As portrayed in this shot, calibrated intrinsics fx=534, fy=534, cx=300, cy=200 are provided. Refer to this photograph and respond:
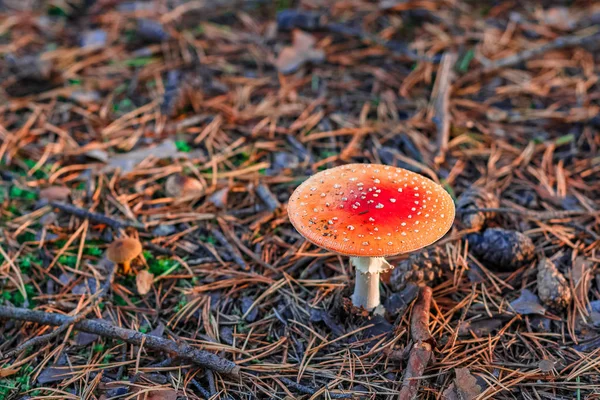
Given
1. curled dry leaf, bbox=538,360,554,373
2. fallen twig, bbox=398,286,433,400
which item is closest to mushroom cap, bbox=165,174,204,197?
fallen twig, bbox=398,286,433,400

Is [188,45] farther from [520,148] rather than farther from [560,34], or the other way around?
[560,34]

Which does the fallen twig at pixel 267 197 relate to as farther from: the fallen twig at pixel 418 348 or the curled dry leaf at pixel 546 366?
the curled dry leaf at pixel 546 366

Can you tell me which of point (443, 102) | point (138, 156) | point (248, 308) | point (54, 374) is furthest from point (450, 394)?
point (138, 156)

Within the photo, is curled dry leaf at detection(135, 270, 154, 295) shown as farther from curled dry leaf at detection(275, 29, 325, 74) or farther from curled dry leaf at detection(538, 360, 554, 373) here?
curled dry leaf at detection(275, 29, 325, 74)

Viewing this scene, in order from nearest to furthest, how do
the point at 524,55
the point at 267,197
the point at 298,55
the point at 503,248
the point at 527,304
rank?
the point at 527,304, the point at 503,248, the point at 267,197, the point at 524,55, the point at 298,55

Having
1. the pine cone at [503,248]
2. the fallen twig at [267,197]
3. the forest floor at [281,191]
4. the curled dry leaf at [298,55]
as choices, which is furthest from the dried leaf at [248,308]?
the curled dry leaf at [298,55]

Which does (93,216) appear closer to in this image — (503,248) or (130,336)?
(130,336)
